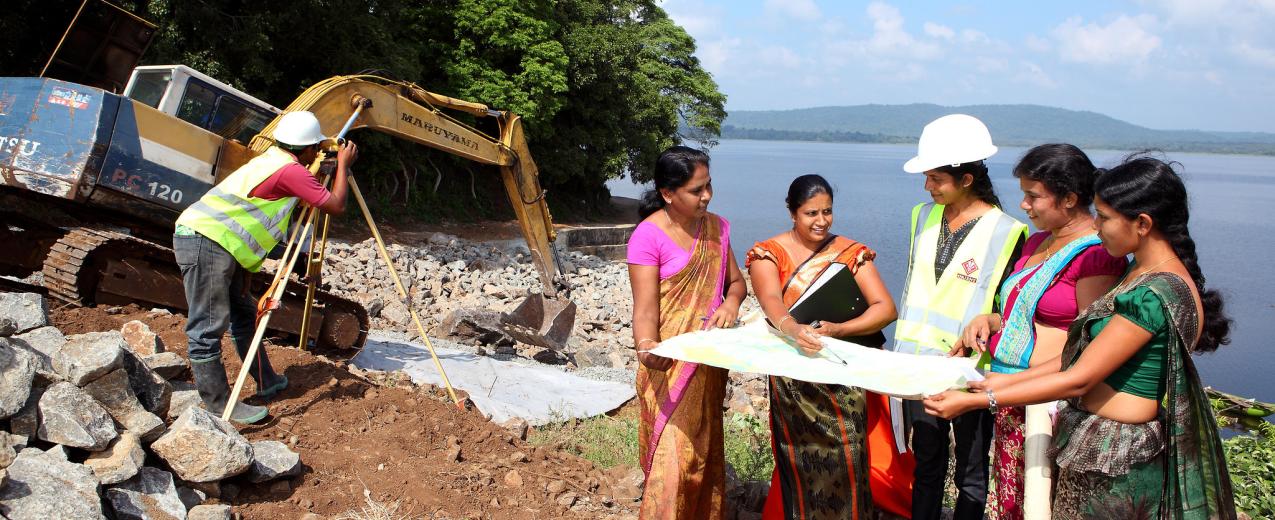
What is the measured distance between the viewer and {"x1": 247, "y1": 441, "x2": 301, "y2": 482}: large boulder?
3.81 metres

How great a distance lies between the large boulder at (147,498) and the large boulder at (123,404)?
235 mm

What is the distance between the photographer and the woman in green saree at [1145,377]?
7.97 feet

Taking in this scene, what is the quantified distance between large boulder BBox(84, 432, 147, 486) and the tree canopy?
17.8 ft

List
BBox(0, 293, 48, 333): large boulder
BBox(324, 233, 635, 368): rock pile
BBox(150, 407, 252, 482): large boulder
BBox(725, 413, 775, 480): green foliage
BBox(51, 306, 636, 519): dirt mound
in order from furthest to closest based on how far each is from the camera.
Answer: BBox(324, 233, 635, 368): rock pile
BBox(725, 413, 775, 480): green foliage
BBox(0, 293, 48, 333): large boulder
BBox(51, 306, 636, 519): dirt mound
BBox(150, 407, 252, 482): large boulder

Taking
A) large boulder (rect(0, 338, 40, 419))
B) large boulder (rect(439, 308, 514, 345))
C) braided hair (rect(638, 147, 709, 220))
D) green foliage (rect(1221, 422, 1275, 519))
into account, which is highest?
braided hair (rect(638, 147, 709, 220))

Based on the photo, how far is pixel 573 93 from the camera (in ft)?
83.1

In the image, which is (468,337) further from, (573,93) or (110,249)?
(573,93)

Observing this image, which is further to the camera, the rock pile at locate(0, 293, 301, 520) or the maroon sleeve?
the maroon sleeve

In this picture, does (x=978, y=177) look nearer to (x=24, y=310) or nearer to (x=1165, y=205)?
(x=1165, y=205)

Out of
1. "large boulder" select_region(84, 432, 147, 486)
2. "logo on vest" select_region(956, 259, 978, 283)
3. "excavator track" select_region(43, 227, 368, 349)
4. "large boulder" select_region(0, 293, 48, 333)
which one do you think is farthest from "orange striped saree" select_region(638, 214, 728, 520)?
"excavator track" select_region(43, 227, 368, 349)

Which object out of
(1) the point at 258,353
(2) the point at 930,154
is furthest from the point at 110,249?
(2) the point at 930,154

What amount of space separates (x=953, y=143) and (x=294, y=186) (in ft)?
10.1

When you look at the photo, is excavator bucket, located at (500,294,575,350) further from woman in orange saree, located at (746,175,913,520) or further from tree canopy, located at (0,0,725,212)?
A: woman in orange saree, located at (746,175,913,520)

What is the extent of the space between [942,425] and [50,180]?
6.45m
